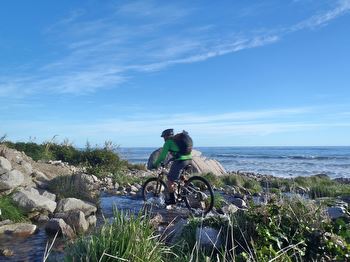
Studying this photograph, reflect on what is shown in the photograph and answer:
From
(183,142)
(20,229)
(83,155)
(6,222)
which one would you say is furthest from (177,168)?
(83,155)

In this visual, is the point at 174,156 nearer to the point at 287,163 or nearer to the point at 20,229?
the point at 20,229

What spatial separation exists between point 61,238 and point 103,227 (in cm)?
371

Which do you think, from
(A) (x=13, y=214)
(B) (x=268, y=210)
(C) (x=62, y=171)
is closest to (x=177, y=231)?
(B) (x=268, y=210)

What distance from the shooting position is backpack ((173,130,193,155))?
11312mm

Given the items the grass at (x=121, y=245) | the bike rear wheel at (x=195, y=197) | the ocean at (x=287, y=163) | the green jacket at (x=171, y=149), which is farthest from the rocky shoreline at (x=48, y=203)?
the ocean at (x=287, y=163)

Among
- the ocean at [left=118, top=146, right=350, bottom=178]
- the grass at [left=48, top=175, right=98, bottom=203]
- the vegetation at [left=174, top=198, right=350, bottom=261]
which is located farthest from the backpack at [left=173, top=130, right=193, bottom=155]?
the ocean at [left=118, top=146, right=350, bottom=178]

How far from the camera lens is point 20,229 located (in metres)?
9.23

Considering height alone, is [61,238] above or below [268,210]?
below

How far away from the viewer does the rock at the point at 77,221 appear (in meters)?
9.23

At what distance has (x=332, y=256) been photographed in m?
5.76

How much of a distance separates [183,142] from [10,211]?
448 centimetres

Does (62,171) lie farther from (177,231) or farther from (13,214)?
(177,231)

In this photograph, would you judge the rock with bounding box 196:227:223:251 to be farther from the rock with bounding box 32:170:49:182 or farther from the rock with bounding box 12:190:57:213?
the rock with bounding box 32:170:49:182

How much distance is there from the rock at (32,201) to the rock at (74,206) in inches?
8.7
